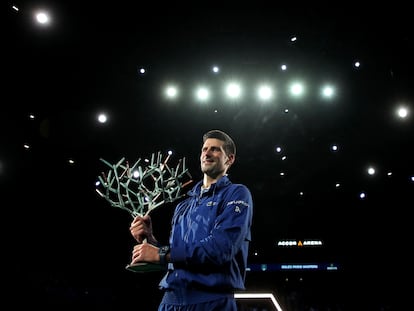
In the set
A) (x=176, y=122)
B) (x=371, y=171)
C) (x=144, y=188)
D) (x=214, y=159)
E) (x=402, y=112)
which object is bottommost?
(x=144, y=188)

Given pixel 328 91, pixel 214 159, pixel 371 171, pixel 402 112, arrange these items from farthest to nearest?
pixel 371 171, pixel 402 112, pixel 328 91, pixel 214 159

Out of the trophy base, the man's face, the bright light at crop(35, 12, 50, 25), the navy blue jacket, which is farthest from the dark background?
the trophy base

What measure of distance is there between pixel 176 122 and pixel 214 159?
24.0 ft

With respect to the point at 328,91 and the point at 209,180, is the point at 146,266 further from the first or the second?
the point at 328,91

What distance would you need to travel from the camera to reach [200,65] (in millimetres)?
7914

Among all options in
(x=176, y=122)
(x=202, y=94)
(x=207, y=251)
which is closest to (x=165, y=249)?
(x=207, y=251)

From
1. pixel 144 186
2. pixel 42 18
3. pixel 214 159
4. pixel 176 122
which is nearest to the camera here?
pixel 214 159

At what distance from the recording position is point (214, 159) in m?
1.98

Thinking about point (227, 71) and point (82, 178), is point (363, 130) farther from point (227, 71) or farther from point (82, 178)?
point (82, 178)

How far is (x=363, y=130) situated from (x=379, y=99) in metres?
1.18

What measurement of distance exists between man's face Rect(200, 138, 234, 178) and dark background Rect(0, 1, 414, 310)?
5.35m

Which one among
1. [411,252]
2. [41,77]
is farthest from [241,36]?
[411,252]

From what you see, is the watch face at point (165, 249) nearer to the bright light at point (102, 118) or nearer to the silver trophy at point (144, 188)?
the silver trophy at point (144, 188)

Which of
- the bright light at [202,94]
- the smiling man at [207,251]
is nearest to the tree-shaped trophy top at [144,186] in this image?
the smiling man at [207,251]
